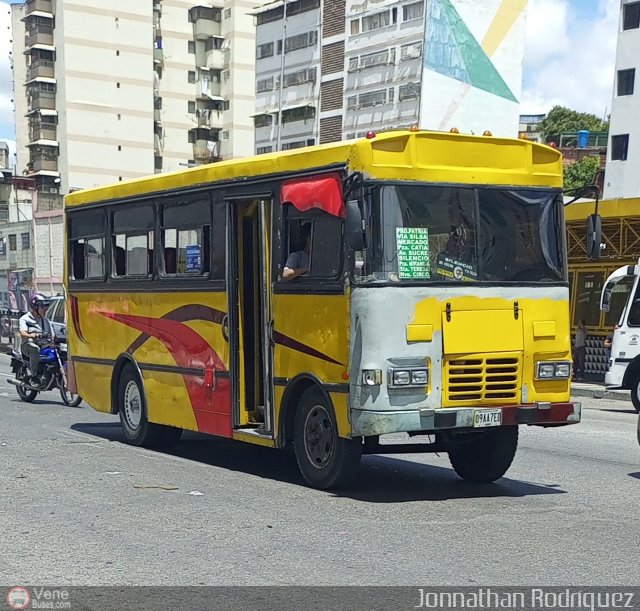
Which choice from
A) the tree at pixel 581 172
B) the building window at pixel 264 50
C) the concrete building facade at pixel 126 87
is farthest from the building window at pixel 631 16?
the concrete building facade at pixel 126 87

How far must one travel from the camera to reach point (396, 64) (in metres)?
65.9

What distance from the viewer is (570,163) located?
78375 mm

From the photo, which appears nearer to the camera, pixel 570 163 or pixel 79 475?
pixel 79 475

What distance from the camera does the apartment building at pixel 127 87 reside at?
84188 millimetres

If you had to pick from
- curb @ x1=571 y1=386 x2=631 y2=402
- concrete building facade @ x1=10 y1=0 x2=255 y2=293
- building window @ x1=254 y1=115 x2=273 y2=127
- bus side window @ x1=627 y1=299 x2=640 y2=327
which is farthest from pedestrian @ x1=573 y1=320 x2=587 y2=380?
concrete building facade @ x1=10 y1=0 x2=255 y2=293

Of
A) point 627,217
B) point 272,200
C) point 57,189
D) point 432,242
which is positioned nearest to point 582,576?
point 432,242

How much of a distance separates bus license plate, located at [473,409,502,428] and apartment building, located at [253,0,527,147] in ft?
187

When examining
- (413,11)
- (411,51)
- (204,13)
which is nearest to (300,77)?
(411,51)

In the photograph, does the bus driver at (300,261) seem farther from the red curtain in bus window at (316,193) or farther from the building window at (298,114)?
the building window at (298,114)

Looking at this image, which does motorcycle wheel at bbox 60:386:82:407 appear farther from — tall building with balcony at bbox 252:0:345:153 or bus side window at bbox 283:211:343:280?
tall building with balcony at bbox 252:0:345:153

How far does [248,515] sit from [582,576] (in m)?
2.92

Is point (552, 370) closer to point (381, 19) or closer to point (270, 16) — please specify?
point (381, 19)

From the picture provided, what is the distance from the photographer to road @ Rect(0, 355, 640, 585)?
6.90 m

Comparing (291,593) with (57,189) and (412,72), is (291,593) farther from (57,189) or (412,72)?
(57,189)
